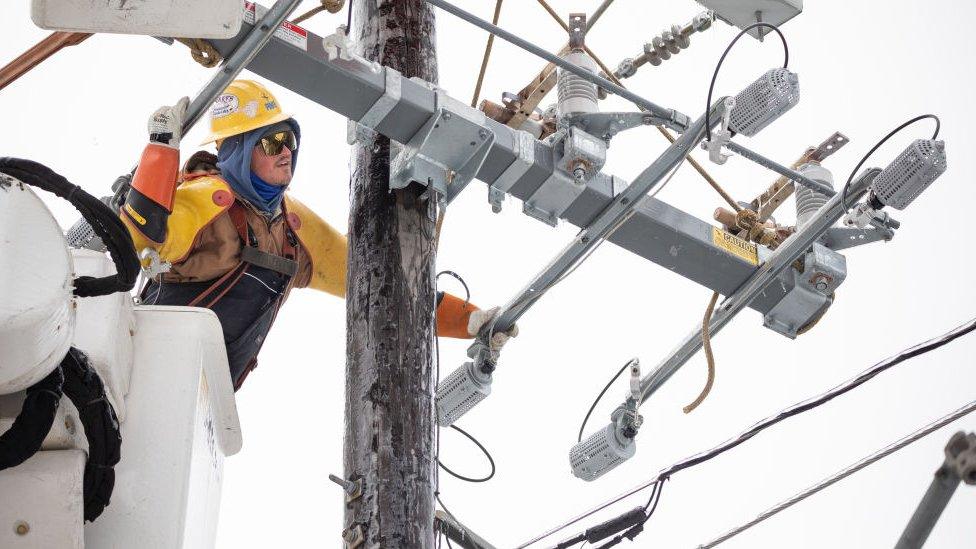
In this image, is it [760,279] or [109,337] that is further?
[760,279]

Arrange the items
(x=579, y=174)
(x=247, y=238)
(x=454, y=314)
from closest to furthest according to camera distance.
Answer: (x=579, y=174) → (x=247, y=238) → (x=454, y=314)

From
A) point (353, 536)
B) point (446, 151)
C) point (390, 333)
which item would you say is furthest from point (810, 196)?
point (353, 536)

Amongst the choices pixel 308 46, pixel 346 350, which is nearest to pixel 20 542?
pixel 346 350

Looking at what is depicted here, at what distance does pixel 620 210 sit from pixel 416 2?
1188 millimetres

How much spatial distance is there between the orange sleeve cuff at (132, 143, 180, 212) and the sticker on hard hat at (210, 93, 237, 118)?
46.3 inches

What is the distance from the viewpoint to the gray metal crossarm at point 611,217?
6.11 metres

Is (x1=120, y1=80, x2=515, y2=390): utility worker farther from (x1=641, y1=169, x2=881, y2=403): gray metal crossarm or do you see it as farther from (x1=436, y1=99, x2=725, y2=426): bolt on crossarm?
(x1=641, y1=169, x2=881, y2=403): gray metal crossarm

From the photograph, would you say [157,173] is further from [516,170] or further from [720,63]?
[720,63]

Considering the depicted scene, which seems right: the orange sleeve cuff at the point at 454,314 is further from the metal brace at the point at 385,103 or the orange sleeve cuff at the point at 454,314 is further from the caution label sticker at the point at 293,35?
the caution label sticker at the point at 293,35

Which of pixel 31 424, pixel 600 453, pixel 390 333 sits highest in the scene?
pixel 600 453

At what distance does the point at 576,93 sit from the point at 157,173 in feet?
5.71

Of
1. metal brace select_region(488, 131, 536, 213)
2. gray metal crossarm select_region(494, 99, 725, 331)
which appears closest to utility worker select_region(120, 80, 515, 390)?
gray metal crossarm select_region(494, 99, 725, 331)

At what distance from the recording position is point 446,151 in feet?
19.1

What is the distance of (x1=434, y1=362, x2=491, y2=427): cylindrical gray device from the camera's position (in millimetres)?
6777
